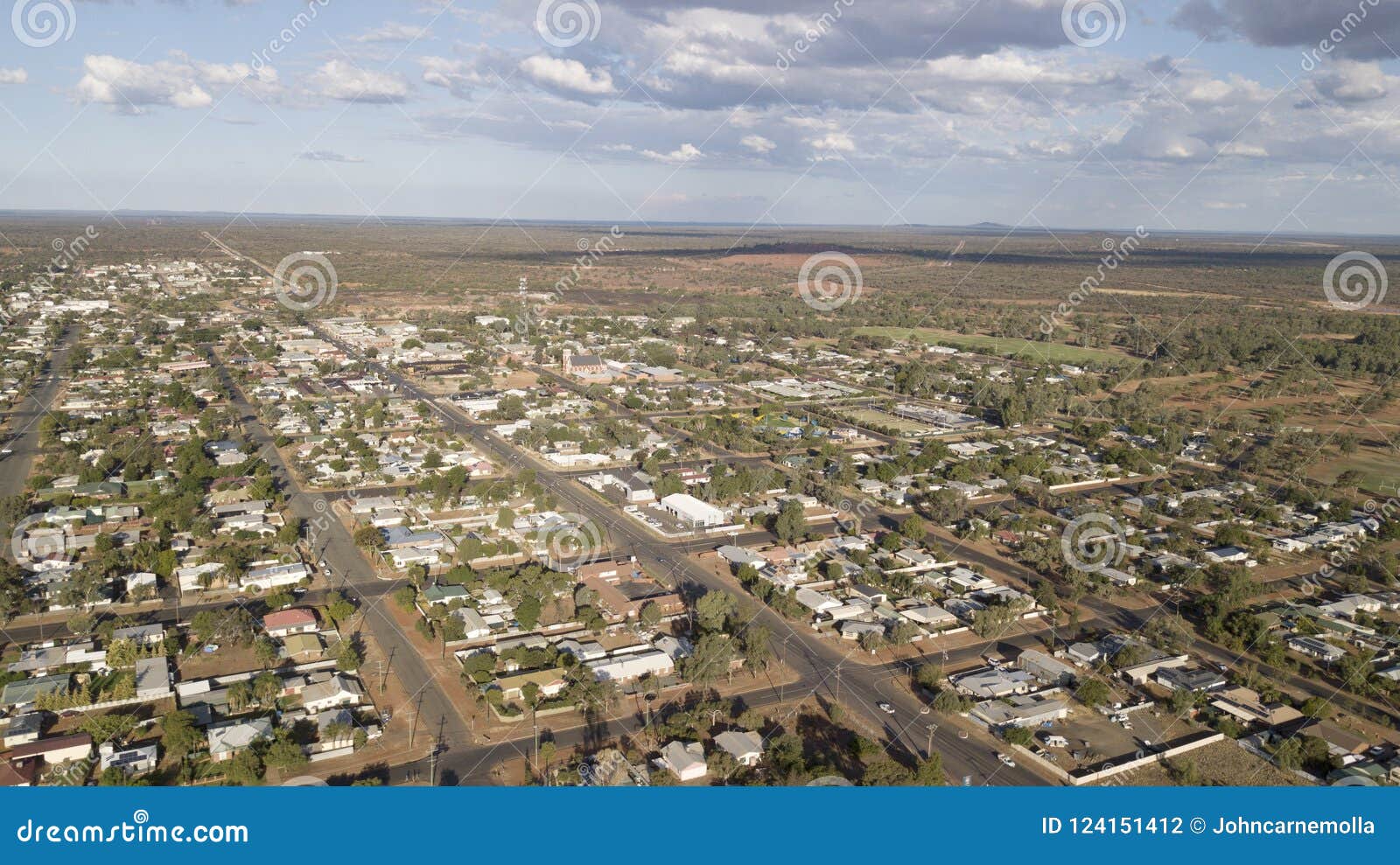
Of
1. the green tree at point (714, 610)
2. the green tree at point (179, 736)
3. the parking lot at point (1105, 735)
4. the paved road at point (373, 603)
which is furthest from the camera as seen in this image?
the green tree at point (714, 610)

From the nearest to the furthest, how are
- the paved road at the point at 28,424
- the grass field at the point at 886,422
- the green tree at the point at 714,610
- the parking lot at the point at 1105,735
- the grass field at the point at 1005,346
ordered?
1. the parking lot at the point at 1105,735
2. the green tree at the point at 714,610
3. the paved road at the point at 28,424
4. the grass field at the point at 886,422
5. the grass field at the point at 1005,346

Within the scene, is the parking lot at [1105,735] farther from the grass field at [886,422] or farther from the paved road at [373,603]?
the grass field at [886,422]

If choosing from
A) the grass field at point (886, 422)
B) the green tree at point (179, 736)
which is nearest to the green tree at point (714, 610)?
the green tree at point (179, 736)

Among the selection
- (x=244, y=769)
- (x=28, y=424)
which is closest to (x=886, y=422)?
(x=244, y=769)

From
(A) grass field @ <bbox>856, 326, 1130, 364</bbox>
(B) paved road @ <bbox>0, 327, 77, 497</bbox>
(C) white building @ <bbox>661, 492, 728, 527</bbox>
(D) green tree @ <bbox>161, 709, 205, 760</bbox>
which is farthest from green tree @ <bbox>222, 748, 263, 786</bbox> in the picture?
(A) grass field @ <bbox>856, 326, 1130, 364</bbox>

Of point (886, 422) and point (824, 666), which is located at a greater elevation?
point (886, 422)

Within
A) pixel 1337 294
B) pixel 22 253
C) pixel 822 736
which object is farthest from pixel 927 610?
pixel 22 253

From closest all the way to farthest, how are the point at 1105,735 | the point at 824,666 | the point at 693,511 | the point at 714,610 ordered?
the point at 1105,735, the point at 824,666, the point at 714,610, the point at 693,511

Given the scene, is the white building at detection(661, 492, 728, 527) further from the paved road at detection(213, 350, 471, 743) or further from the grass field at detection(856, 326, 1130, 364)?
the grass field at detection(856, 326, 1130, 364)

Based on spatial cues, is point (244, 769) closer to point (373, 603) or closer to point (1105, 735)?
point (373, 603)

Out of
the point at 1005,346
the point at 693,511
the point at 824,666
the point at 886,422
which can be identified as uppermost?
the point at 1005,346
